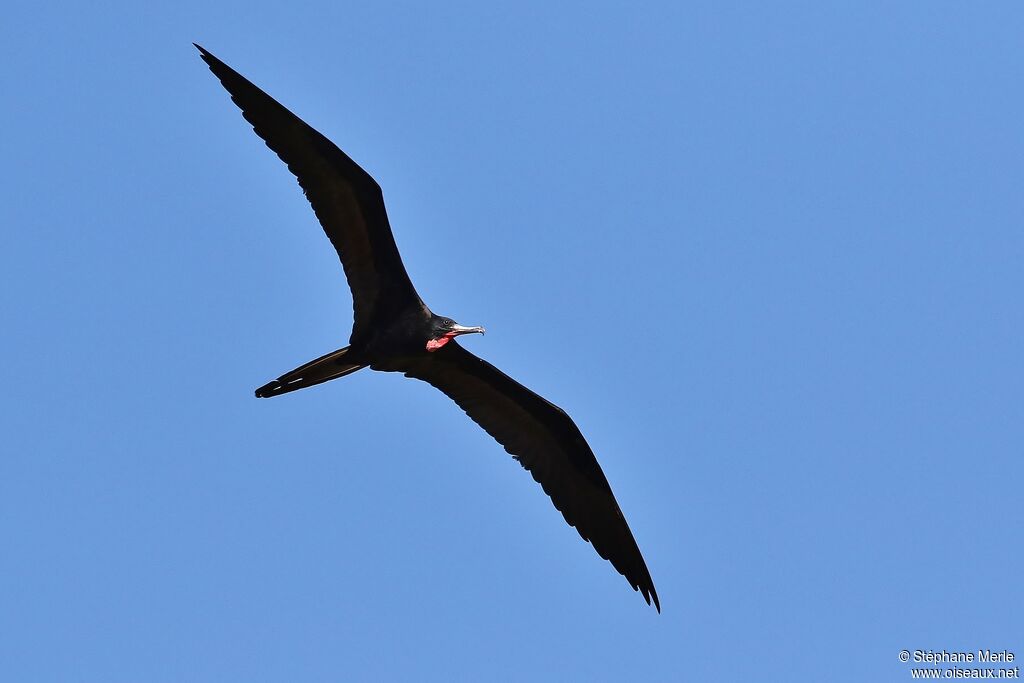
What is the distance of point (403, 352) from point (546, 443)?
209cm

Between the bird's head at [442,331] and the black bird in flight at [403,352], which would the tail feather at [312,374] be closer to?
the black bird in flight at [403,352]

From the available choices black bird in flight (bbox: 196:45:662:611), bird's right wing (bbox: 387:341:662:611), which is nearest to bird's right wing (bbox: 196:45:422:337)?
black bird in flight (bbox: 196:45:662:611)

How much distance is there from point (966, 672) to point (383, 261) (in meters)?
6.37

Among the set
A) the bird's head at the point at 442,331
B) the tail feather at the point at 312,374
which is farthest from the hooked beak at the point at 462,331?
the tail feather at the point at 312,374

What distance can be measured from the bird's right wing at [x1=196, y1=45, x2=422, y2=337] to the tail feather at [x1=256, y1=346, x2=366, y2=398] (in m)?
0.31

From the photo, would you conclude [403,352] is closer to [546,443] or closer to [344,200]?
[344,200]

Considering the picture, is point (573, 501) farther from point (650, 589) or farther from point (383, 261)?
point (383, 261)

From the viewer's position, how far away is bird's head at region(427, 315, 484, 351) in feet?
41.3

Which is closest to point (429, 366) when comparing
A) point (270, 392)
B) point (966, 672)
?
point (270, 392)

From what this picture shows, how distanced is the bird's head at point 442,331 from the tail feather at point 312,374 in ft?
2.45

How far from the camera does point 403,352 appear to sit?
12.6 metres

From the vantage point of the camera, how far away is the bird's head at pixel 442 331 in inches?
496

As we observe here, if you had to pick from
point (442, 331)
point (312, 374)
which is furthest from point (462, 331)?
point (312, 374)

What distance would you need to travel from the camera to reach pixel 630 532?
557 inches
